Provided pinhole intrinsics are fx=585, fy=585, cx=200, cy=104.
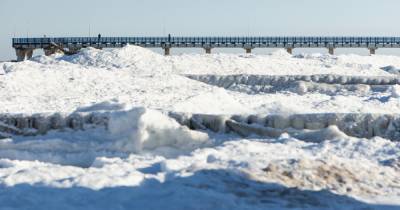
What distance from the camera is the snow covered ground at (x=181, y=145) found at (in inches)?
330

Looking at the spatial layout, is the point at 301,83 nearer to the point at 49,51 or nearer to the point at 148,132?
the point at 148,132

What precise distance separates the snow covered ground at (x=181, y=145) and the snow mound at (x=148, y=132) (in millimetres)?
24

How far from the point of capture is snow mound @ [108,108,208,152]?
12.6 m

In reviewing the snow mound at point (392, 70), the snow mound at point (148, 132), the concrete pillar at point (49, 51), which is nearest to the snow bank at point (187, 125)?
the snow mound at point (148, 132)

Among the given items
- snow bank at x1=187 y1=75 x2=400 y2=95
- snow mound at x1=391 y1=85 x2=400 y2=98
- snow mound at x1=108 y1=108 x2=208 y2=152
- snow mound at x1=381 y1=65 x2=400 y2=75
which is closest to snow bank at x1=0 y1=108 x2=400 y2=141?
snow mound at x1=108 y1=108 x2=208 y2=152

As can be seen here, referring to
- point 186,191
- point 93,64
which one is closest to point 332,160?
point 186,191

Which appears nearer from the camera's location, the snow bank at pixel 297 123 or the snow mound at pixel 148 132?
the snow mound at pixel 148 132

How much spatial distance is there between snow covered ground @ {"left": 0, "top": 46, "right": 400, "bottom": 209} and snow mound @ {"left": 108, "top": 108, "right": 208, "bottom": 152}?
0.02 metres

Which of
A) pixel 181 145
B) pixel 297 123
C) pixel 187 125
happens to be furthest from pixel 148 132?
pixel 297 123

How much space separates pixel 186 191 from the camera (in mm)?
8344

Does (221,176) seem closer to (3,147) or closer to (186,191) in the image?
(186,191)

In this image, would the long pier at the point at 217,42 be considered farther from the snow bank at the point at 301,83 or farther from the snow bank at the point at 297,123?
the snow bank at the point at 297,123

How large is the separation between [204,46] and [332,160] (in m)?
31.4

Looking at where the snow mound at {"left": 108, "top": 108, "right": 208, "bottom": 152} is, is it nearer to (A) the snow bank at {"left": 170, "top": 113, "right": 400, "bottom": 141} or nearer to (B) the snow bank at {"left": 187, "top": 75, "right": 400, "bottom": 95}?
(A) the snow bank at {"left": 170, "top": 113, "right": 400, "bottom": 141}
